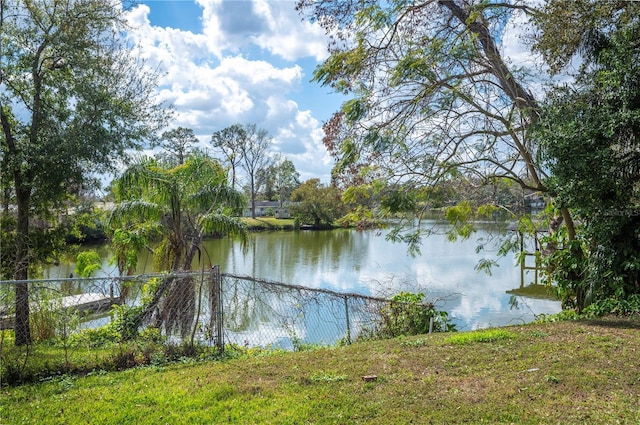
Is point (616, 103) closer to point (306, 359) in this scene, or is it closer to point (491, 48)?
point (491, 48)

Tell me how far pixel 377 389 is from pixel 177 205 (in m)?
7.22

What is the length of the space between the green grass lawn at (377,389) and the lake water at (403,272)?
145 inches

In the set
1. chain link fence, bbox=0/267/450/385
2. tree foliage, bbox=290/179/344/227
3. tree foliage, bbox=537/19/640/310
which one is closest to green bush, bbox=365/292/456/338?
chain link fence, bbox=0/267/450/385

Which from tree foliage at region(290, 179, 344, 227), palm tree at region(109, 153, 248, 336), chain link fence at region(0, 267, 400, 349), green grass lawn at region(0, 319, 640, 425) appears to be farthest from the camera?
tree foliage at region(290, 179, 344, 227)

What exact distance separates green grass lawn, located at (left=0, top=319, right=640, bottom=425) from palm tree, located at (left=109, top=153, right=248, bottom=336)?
5120mm

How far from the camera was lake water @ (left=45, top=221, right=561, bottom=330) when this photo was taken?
39.6 feet

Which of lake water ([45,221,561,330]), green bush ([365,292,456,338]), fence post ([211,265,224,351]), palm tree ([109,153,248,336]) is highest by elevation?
palm tree ([109,153,248,336])

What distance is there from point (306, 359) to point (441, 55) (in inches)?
243

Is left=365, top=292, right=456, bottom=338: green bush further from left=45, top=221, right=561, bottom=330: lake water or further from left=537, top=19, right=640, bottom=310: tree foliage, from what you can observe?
left=537, top=19, right=640, bottom=310: tree foliage

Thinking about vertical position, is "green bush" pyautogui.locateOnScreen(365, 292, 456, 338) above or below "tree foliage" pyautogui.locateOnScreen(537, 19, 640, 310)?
below

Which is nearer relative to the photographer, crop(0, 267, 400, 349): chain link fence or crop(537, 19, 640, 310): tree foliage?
crop(0, 267, 400, 349): chain link fence

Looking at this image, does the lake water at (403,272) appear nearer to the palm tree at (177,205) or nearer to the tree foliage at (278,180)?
the palm tree at (177,205)


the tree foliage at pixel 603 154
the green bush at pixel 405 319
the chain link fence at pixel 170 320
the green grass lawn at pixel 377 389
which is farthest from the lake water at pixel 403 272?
the green grass lawn at pixel 377 389

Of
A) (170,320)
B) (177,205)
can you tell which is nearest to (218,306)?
(170,320)
